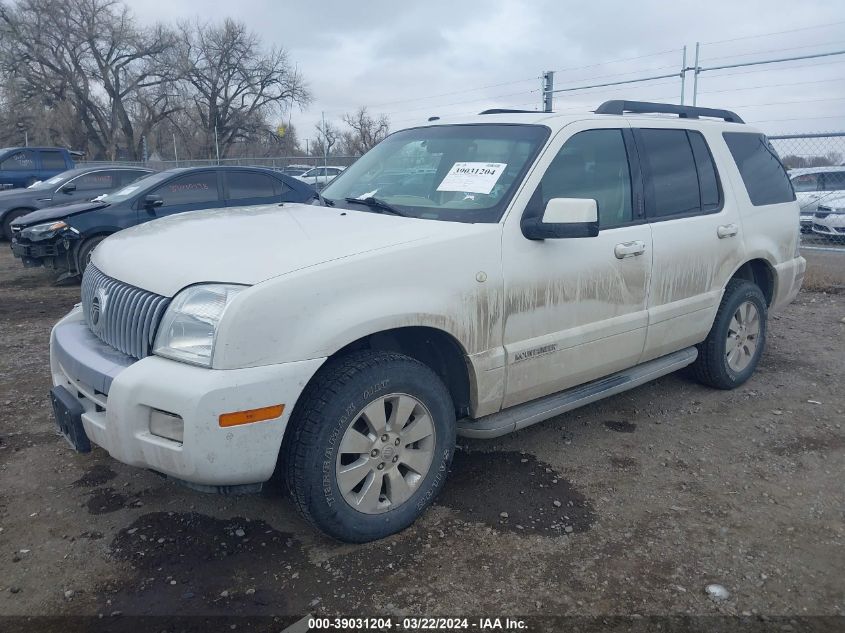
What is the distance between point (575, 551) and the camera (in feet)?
9.74

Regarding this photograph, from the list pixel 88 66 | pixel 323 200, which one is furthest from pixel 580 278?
pixel 88 66

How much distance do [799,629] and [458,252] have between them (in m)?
1.95

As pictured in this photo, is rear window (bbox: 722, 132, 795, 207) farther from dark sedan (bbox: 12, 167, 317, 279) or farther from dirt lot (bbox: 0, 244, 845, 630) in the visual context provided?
dark sedan (bbox: 12, 167, 317, 279)

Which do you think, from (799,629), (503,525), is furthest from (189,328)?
(799,629)

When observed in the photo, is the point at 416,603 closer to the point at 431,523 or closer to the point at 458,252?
the point at 431,523

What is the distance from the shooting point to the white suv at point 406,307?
2.57 metres

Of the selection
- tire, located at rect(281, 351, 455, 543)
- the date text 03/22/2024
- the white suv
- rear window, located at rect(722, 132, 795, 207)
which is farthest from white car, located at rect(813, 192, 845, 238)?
the date text 03/22/2024

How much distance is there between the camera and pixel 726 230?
448cm

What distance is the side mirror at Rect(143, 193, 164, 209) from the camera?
27.7ft

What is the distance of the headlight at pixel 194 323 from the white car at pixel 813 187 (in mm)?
10766

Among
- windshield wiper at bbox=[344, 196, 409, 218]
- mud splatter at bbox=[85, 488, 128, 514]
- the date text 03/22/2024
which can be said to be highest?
windshield wiper at bbox=[344, 196, 409, 218]

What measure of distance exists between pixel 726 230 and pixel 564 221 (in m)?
1.84

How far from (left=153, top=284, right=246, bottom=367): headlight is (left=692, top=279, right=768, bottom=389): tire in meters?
3.44

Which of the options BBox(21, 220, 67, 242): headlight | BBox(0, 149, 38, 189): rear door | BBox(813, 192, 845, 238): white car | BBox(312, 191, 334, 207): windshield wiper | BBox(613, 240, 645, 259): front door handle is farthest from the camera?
BBox(0, 149, 38, 189): rear door
